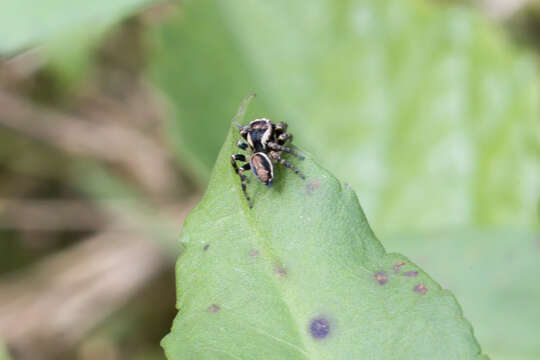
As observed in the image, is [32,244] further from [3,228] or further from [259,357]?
[259,357]

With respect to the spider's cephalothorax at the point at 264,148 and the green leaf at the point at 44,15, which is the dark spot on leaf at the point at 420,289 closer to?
the spider's cephalothorax at the point at 264,148

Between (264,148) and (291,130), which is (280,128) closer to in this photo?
(264,148)

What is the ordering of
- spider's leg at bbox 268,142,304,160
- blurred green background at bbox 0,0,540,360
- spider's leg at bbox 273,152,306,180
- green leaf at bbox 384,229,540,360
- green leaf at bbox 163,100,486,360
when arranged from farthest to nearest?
blurred green background at bbox 0,0,540,360 → green leaf at bbox 384,229,540,360 → spider's leg at bbox 268,142,304,160 → spider's leg at bbox 273,152,306,180 → green leaf at bbox 163,100,486,360

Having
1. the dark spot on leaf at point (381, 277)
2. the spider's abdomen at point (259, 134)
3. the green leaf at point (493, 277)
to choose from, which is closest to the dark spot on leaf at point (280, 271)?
the dark spot on leaf at point (381, 277)

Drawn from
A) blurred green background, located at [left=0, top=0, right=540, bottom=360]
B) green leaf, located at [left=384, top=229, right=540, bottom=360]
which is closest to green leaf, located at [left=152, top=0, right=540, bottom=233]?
blurred green background, located at [left=0, top=0, right=540, bottom=360]

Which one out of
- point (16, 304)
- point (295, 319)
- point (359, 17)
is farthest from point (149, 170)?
point (295, 319)

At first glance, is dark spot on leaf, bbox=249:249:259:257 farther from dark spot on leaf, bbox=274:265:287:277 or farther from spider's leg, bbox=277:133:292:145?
spider's leg, bbox=277:133:292:145
